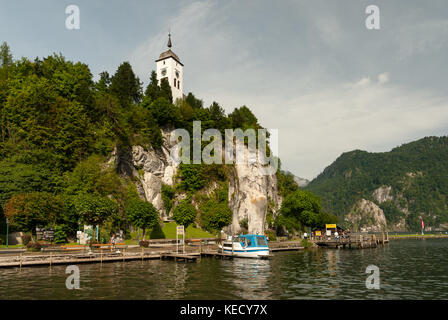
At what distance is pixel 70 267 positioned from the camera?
3628cm

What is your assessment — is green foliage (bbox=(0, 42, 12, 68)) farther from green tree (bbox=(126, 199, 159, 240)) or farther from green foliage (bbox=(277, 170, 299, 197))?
green foliage (bbox=(277, 170, 299, 197))

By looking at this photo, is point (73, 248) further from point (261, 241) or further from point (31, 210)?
point (261, 241)

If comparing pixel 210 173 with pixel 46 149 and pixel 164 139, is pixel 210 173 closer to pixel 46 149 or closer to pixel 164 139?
pixel 164 139

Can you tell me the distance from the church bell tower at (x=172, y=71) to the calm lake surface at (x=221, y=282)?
270ft

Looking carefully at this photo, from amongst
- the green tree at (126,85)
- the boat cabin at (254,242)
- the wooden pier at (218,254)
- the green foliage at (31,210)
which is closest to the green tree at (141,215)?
the green foliage at (31,210)

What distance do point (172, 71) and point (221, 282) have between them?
9539 centimetres

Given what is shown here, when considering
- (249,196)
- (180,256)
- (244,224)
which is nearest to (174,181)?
(249,196)

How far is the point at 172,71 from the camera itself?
112m

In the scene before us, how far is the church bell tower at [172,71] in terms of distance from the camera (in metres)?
112

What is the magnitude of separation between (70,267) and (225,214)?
35255mm

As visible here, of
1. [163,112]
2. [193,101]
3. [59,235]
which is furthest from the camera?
[193,101]

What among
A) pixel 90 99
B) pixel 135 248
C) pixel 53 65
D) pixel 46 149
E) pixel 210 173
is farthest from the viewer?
pixel 210 173
